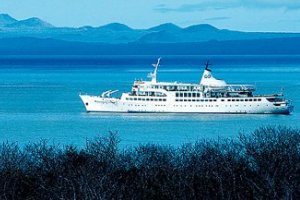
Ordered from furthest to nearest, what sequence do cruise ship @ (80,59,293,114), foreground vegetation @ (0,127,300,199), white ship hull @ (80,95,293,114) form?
cruise ship @ (80,59,293,114) < white ship hull @ (80,95,293,114) < foreground vegetation @ (0,127,300,199)

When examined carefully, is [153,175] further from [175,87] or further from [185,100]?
[185,100]

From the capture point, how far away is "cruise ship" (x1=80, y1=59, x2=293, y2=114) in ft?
145

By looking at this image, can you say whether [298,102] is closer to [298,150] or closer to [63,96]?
[63,96]

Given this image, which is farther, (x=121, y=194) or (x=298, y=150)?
(x=298, y=150)

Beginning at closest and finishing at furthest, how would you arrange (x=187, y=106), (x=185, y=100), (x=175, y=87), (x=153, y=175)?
(x=153, y=175) < (x=187, y=106) < (x=175, y=87) < (x=185, y=100)

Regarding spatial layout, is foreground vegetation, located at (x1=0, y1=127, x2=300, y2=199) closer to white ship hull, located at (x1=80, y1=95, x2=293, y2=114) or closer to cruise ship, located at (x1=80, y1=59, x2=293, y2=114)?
white ship hull, located at (x1=80, y1=95, x2=293, y2=114)

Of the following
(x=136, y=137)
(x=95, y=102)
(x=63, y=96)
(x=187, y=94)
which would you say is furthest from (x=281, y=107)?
(x=63, y=96)

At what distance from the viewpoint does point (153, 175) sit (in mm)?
15180

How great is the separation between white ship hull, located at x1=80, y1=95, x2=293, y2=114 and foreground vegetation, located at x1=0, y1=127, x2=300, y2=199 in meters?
26.4

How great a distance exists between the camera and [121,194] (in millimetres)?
13617

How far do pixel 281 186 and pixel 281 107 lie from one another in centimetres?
3003

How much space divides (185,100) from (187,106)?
59 cm

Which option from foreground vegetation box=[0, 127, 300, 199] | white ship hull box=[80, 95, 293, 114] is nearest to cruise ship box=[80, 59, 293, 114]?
white ship hull box=[80, 95, 293, 114]

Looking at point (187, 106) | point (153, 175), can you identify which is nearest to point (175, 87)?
point (187, 106)
